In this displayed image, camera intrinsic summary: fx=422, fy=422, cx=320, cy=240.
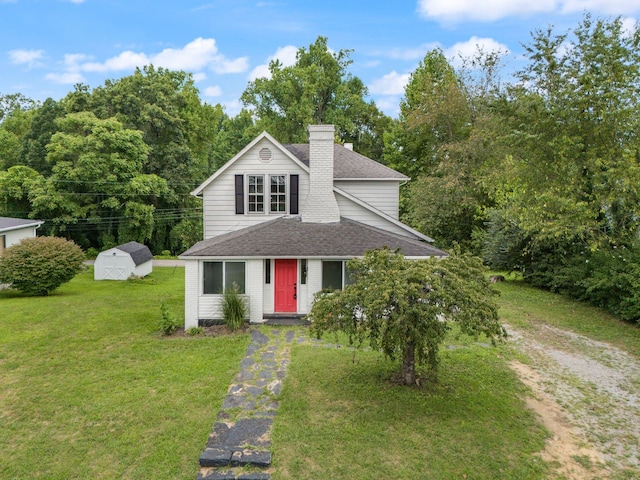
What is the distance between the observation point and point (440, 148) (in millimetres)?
26016

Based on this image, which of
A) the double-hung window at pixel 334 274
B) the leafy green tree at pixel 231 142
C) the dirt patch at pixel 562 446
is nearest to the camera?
the dirt patch at pixel 562 446

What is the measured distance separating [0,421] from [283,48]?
3541 centimetres

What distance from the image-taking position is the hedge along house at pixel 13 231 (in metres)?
19.5

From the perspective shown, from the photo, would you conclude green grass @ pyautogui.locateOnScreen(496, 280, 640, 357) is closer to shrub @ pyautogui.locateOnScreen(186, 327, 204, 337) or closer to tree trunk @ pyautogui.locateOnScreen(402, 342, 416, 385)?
tree trunk @ pyautogui.locateOnScreen(402, 342, 416, 385)

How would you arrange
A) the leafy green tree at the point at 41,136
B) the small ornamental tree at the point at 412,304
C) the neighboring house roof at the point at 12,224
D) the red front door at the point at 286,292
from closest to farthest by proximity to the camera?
the small ornamental tree at the point at 412,304
the red front door at the point at 286,292
the neighboring house roof at the point at 12,224
the leafy green tree at the point at 41,136

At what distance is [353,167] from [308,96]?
1967cm

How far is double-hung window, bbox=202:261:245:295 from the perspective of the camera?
12.7 metres

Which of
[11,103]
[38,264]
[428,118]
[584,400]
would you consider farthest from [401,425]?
[11,103]

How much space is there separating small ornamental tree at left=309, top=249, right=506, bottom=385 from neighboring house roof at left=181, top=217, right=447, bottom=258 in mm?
4242

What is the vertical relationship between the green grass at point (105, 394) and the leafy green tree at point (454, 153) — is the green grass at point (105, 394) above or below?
below

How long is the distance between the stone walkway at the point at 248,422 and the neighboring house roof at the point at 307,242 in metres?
3.16

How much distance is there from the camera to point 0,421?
23.5 feet

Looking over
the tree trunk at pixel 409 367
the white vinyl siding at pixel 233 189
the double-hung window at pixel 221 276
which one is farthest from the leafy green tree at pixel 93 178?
the tree trunk at pixel 409 367

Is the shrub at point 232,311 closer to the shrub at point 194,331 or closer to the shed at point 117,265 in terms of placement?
the shrub at point 194,331
